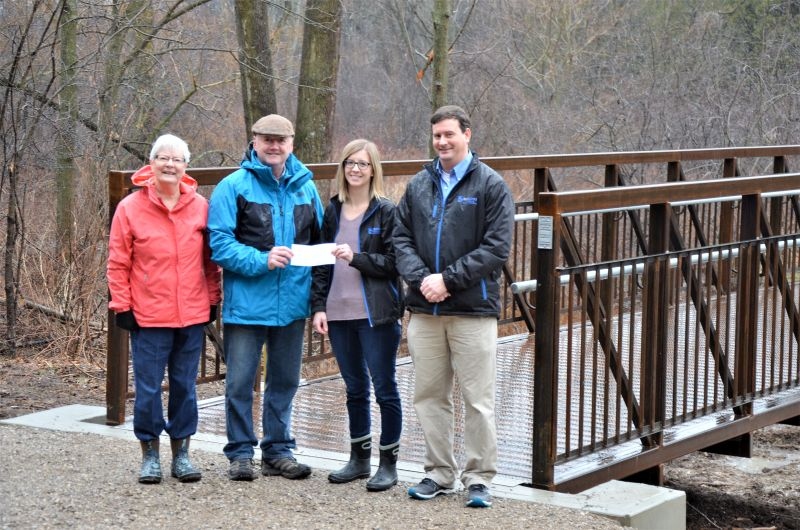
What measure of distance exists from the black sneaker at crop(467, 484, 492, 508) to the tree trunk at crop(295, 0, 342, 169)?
8.47m

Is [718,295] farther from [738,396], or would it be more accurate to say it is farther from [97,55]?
[97,55]

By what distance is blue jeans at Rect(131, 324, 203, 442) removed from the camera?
5008mm

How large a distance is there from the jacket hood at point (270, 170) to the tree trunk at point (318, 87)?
307 inches

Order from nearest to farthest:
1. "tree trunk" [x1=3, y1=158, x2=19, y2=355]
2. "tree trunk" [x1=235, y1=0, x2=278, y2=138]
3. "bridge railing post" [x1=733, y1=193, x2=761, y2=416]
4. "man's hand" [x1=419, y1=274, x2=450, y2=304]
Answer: "man's hand" [x1=419, y1=274, x2=450, y2=304]
"bridge railing post" [x1=733, y1=193, x2=761, y2=416]
"tree trunk" [x1=3, y1=158, x2=19, y2=355]
"tree trunk" [x1=235, y1=0, x2=278, y2=138]

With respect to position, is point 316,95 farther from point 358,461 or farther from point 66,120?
point 358,461

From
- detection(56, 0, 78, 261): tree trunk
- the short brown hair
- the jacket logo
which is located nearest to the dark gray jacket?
the jacket logo

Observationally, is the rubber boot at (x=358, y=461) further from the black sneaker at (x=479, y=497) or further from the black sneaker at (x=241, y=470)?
the black sneaker at (x=479, y=497)

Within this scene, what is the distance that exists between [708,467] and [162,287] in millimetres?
5303

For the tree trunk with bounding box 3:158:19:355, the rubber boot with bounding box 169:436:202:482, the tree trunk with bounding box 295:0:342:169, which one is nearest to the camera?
the rubber boot with bounding box 169:436:202:482

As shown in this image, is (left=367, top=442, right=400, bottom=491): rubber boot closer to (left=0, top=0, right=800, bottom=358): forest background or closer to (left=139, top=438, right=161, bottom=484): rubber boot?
(left=139, top=438, right=161, bottom=484): rubber boot

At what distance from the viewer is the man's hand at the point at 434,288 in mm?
4605

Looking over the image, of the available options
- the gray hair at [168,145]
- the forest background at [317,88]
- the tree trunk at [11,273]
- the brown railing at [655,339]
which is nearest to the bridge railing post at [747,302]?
the brown railing at [655,339]

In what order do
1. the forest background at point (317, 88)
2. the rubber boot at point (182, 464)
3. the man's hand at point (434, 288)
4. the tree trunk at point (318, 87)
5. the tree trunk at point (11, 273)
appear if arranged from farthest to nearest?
the tree trunk at point (318, 87)
the forest background at point (317, 88)
the tree trunk at point (11, 273)
the rubber boot at point (182, 464)
the man's hand at point (434, 288)

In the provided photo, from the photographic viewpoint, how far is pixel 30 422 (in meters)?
6.21
